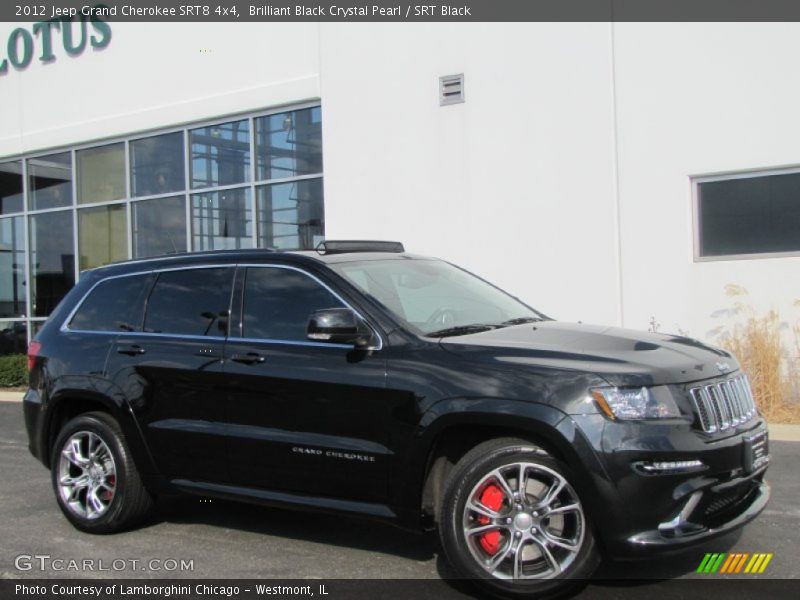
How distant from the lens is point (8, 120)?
59.8 feet

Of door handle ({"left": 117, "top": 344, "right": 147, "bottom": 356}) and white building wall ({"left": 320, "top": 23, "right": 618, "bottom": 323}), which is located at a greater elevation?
white building wall ({"left": 320, "top": 23, "right": 618, "bottom": 323})

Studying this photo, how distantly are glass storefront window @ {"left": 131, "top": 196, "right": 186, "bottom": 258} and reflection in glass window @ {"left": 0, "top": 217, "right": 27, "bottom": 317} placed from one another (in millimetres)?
3254

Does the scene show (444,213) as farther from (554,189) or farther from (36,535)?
(36,535)

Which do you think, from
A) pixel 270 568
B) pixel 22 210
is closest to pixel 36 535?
pixel 270 568

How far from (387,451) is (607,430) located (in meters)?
1.18

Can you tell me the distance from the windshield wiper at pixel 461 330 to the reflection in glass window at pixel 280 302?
23.2 inches

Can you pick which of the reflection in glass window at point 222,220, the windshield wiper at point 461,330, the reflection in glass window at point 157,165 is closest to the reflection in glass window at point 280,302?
the windshield wiper at point 461,330

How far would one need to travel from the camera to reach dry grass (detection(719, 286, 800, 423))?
10016 millimetres

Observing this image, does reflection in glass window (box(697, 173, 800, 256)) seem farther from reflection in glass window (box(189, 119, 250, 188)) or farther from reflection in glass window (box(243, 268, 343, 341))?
reflection in glass window (box(189, 119, 250, 188))

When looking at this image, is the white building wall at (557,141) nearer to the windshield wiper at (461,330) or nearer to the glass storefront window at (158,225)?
the glass storefront window at (158,225)

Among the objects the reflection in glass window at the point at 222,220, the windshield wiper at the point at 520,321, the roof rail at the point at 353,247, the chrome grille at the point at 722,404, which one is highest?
the reflection in glass window at the point at 222,220

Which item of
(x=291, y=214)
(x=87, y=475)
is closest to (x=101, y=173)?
(x=291, y=214)

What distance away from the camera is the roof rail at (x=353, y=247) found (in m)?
5.83

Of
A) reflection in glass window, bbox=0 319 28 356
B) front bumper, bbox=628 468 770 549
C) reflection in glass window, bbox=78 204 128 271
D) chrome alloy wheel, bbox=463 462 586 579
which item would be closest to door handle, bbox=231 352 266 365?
chrome alloy wheel, bbox=463 462 586 579
